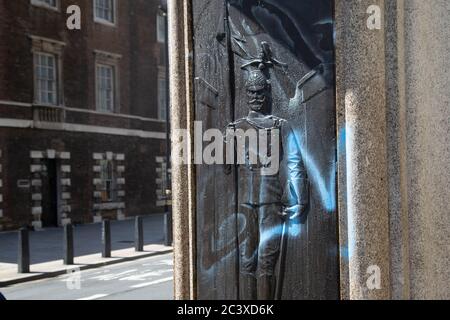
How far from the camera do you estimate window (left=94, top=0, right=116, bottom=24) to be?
3353 centimetres

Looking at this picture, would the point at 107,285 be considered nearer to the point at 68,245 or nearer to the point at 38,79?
the point at 68,245

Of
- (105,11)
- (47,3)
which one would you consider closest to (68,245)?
(47,3)

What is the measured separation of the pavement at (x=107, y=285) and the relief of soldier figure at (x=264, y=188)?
7207 mm

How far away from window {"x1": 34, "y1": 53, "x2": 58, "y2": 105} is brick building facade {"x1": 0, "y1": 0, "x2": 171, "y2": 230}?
5cm

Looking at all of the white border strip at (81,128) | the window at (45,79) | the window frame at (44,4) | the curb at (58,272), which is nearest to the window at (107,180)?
the white border strip at (81,128)

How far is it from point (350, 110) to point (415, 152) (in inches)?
16.8

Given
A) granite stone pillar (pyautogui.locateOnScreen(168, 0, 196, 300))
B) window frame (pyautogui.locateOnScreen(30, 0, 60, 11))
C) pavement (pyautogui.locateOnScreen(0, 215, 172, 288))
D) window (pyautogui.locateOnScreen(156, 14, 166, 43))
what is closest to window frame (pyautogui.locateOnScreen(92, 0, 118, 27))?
window frame (pyautogui.locateOnScreen(30, 0, 60, 11))

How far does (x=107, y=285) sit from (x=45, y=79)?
18.5 metres

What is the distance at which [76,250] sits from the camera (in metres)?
21.0

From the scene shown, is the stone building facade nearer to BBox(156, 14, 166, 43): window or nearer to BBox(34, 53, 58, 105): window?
BBox(34, 53, 58, 105): window

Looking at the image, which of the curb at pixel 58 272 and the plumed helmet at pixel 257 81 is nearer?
the plumed helmet at pixel 257 81

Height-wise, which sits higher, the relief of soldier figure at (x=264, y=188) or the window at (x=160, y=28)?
the window at (x=160, y=28)

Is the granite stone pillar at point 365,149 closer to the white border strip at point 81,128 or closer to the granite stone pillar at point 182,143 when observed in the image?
the granite stone pillar at point 182,143

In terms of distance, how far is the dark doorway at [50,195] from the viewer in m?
29.7
